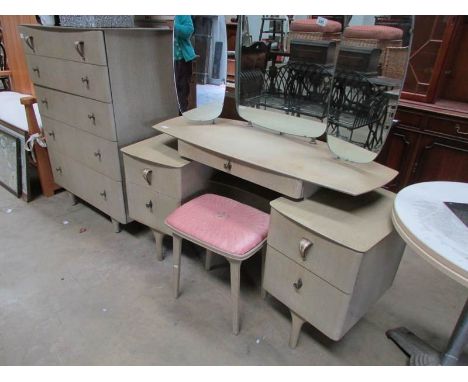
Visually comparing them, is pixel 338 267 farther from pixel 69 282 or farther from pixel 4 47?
pixel 4 47

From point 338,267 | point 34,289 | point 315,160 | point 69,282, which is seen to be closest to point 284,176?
point 315,160

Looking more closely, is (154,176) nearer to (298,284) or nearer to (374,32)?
(298,284)

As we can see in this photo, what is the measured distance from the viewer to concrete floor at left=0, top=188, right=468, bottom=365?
131cm

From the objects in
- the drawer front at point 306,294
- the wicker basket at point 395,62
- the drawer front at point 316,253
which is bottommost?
the drawer front at point 306,294

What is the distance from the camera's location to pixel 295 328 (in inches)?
51.4

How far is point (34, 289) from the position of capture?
62.6 inches

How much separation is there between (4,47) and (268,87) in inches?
101

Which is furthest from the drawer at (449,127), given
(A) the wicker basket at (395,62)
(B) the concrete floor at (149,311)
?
(A) the wicker basket at (395,62)

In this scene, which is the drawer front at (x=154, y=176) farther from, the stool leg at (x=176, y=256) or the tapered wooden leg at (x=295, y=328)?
the tapered wooden leg at (x=295, y=328)

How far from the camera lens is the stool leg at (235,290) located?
128 centimetres

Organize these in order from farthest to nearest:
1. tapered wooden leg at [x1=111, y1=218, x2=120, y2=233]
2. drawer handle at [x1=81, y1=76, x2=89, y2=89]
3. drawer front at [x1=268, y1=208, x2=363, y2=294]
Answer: tapered wooden leg at [x1=111, y1=218, x2=120, y2=233] < drawer handle at [x1=81, y1=76, x2=89, y2=89] < drawer front at [x1=268, y1=208, x2=363, y2=294]

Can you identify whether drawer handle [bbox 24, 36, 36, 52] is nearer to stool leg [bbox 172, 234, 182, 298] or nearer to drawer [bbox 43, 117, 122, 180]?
drawer [bbox 43, 117, 122, 180]

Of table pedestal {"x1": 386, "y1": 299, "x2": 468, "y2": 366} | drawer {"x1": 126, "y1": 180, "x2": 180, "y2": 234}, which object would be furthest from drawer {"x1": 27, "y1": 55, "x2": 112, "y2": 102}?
table pedestal {"x1": 386, "y1": 299, "x2": 468, "y2": 366}

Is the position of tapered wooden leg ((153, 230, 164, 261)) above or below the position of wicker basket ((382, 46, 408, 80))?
below
